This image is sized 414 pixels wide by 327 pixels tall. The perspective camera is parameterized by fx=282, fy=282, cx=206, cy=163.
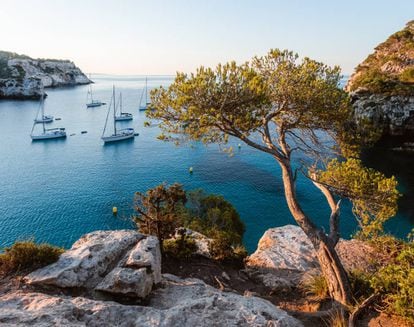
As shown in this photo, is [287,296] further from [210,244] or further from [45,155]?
[45,155]

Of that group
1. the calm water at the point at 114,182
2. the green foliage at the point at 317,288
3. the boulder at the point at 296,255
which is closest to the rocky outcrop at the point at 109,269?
the boulder at the point at 296,255

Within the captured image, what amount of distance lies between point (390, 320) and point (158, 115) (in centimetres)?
1024

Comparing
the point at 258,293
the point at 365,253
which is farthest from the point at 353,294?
the point at 365,253

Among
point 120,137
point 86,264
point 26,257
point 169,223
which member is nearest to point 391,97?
point 120,137

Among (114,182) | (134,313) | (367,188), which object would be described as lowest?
(114,182)

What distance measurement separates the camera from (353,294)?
1072 cm

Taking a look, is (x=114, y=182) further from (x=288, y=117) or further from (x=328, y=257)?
(x=328, y=257)

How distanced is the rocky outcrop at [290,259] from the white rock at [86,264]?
21.1 ft

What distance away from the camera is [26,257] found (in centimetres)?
1041

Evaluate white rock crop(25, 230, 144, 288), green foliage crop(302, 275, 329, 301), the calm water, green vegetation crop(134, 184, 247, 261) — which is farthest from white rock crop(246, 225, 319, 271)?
the calm water

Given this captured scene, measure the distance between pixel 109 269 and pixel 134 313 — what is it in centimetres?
343

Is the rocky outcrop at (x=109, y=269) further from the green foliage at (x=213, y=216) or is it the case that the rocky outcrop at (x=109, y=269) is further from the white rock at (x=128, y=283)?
the green foliage at (x=213, y=216)

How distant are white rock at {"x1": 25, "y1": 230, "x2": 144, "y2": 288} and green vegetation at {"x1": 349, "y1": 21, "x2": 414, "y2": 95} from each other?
69.0m

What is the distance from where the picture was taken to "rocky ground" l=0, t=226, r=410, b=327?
7.00 m
